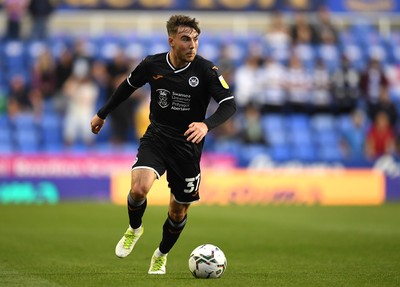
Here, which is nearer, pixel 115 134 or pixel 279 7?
pixel 115 134

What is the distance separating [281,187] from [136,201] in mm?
14234

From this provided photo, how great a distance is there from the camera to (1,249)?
11391 mm

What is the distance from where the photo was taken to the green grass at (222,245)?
8.53 metres

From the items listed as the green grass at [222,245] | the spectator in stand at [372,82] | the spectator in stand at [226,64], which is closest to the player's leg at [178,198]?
the green grass at [222,245]

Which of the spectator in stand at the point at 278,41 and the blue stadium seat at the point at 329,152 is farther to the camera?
the spectator in stand at the point at 278,41

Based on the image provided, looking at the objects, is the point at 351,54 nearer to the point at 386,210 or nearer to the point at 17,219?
the point at 386,210

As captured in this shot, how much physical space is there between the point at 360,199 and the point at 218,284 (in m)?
15.5

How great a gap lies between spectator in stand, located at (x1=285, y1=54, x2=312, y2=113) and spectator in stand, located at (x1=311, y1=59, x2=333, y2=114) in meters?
0.17

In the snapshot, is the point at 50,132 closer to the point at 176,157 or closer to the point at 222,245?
the point at 222,245

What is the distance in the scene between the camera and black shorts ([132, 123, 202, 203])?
880 centimetres

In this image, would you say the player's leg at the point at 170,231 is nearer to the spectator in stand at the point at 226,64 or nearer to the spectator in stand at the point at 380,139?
the spectator in stand at the point at 226,64

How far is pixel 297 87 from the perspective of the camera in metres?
24.5

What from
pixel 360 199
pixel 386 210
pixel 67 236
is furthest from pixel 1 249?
pixel 360 199

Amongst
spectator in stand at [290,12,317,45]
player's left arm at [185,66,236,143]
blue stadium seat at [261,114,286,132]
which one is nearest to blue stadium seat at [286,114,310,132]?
blue stadium seat at [261,114,286,132]
